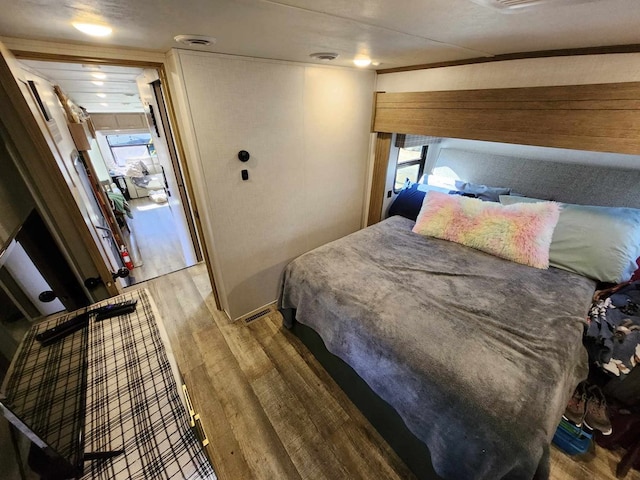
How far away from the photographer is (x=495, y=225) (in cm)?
188

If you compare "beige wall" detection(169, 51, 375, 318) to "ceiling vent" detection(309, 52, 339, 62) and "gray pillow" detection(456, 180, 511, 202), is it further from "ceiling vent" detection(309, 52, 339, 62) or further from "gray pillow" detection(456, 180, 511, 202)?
"gray pillow" detection(456, 180, 511, 202)

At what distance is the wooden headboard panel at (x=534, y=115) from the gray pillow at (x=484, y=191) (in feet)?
2.19

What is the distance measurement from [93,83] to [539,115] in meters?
4.43

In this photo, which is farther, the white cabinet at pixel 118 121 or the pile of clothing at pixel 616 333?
the white cabinet at pixel 118 121

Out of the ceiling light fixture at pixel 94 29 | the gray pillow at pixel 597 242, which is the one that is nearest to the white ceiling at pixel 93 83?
the ceiling light fixture at pixel 94 29

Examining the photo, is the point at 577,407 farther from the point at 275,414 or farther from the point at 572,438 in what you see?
the point at 275,414

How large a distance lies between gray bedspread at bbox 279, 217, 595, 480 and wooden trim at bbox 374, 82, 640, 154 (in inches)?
33.3

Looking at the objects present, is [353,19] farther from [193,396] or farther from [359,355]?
[193,396]

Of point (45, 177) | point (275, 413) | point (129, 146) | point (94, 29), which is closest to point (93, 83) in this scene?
point (45, 177)

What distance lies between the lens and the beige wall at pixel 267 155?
1577 mm

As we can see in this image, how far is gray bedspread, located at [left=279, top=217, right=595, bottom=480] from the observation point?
Result: 0.97 metres

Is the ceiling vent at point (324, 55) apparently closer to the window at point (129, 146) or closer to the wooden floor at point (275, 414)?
the wooden floor at point (275, 414)

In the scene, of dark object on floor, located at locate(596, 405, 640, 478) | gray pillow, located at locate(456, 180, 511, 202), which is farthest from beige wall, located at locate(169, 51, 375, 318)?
dark object on floor, located at locate(596, 405, 640, 478)

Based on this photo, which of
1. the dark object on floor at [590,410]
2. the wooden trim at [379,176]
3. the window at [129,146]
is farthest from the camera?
the window at [129,146]
